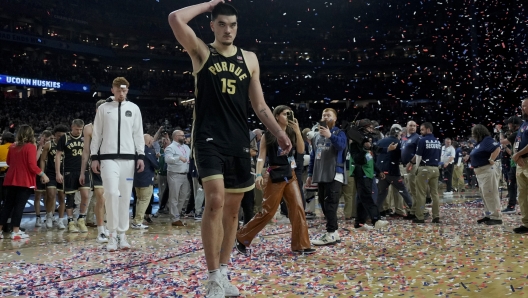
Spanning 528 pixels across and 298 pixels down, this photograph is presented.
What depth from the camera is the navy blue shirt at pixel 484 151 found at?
815 cm

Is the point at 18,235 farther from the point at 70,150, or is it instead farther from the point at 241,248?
the point at 241,248

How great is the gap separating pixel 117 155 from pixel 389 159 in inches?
196

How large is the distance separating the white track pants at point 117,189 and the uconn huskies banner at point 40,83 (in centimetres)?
2888

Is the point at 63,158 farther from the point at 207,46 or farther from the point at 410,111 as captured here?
the point at 410,111

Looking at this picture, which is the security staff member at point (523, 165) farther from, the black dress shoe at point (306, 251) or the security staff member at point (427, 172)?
the black dress shoe at point (306, 251)

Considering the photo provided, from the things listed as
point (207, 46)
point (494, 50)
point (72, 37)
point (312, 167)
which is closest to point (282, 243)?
point (312, 167)

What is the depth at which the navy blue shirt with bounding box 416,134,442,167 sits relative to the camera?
8523 millimetres

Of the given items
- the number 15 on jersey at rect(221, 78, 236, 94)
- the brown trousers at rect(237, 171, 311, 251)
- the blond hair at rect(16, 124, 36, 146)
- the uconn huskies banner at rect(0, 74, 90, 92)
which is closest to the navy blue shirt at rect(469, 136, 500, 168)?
the brown trousers at rect(237, 171, 311, 251)

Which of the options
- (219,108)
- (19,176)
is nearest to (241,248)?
(219,108)

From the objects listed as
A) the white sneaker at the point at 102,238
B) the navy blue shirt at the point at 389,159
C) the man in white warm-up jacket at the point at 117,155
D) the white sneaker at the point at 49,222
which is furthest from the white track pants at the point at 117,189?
the navy blue shirt at the point at 389,159

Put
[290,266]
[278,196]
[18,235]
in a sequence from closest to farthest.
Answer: [290,266]
[278,196]
[18,235]

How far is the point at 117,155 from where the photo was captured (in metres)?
5.83

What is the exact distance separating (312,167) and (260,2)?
41.5 meters

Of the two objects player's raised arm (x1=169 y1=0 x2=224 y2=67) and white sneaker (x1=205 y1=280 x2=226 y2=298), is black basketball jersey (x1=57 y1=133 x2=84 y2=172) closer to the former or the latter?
player's raised arm (x1=169 y1=0 x2=224 y2=67)
